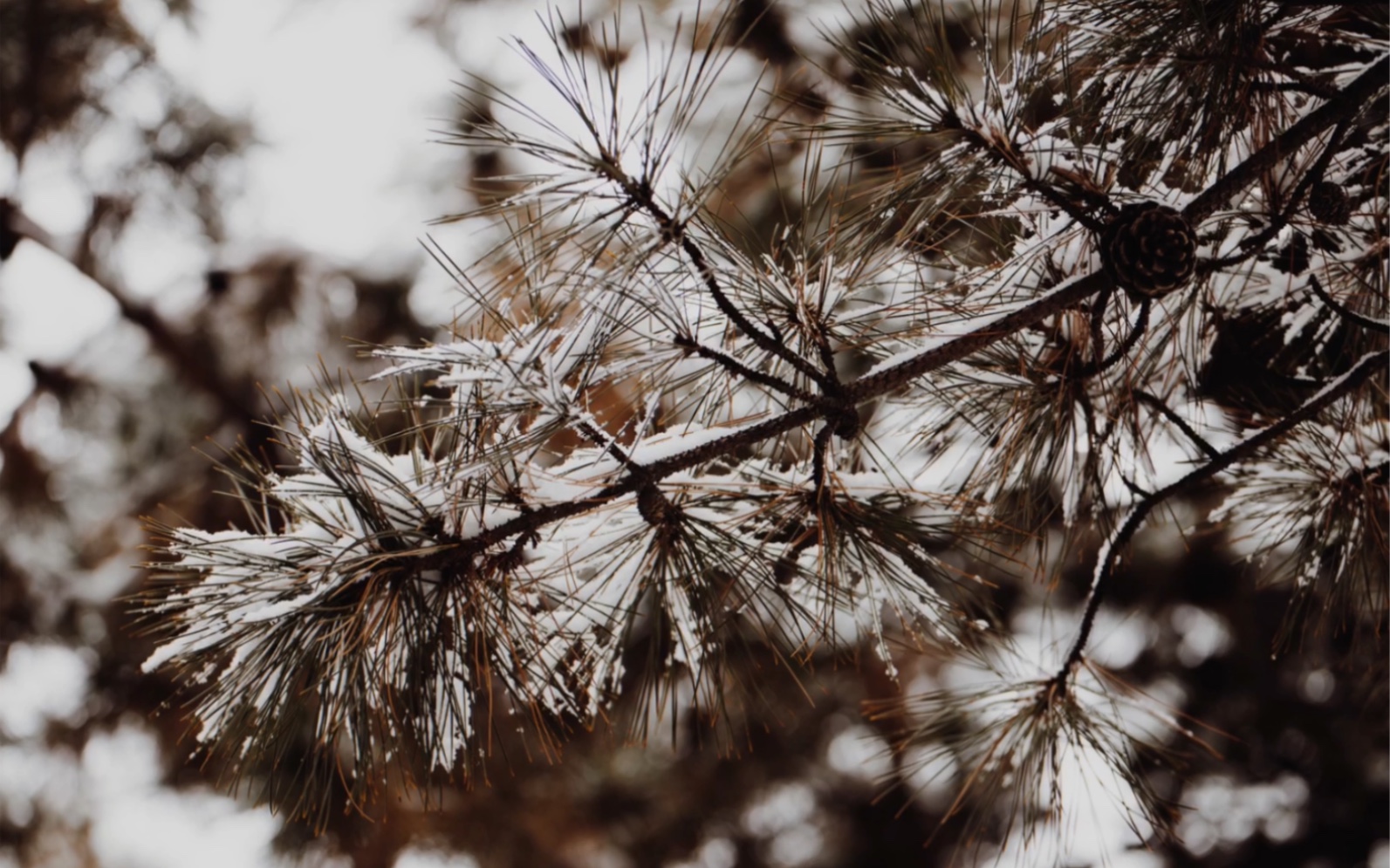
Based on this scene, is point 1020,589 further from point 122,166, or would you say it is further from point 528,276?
point 122,166

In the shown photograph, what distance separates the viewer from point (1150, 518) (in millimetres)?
1382

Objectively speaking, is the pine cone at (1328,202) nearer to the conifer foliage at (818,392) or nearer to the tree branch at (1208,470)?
the conifer foliage at (818,392)

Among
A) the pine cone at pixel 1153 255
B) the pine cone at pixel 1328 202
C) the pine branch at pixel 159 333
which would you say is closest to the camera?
the pine cone at pixel 1153 255

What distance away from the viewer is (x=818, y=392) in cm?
107

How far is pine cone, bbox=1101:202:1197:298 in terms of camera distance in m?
0.91

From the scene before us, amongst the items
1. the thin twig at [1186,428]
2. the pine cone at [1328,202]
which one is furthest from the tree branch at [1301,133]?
the thin twig at [1186,428]

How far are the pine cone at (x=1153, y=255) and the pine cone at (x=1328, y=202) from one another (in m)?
0.31

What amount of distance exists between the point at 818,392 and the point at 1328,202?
2.29 ft

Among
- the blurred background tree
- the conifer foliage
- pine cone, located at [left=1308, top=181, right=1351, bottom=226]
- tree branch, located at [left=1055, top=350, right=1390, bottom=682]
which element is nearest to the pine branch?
the blurred background tree

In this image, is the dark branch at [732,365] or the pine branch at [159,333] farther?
the pine branch at [159,333]

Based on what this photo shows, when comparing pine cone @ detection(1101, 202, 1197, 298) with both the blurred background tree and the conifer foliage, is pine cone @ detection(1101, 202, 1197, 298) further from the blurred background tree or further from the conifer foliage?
the blurred background tree

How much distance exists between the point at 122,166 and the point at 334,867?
2.81m

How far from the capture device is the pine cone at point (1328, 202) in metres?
1.09

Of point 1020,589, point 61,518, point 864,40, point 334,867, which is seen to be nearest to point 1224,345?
point 864,40
